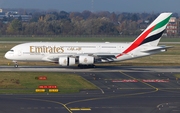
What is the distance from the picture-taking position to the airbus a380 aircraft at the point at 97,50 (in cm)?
5350

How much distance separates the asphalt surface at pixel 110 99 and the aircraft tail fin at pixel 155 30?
13547 millimetres

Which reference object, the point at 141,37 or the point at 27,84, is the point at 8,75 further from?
the point at 141,37

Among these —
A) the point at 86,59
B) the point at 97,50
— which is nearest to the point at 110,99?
the point at 86,59

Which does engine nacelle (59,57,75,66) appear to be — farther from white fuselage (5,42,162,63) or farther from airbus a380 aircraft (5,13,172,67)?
white fuselage (5,42,162,63)

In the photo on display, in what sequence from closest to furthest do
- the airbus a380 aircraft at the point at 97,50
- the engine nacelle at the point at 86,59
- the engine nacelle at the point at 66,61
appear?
the engine nacelle at the point at 66,61 → the engine nacelle at the point at 86,59 → the airbus a380 aircraft at the point at 97,50

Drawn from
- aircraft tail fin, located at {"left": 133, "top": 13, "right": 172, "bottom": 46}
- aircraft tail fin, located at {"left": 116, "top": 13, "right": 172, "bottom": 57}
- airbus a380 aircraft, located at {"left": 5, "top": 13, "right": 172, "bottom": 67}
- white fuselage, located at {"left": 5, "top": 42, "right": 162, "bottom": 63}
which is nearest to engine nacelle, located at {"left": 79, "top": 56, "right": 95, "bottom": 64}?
airbus a380 aircraft, located at {"left": 5, "top": 13, "right": 172, "bottom": 67}

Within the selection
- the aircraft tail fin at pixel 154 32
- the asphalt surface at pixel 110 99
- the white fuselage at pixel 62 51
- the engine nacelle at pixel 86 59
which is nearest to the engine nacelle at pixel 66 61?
the engine nacelle at pixel 86 59

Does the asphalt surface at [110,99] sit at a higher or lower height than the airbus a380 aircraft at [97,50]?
lower

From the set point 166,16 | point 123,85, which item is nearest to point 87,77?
point 123,85

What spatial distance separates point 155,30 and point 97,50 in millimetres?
11909

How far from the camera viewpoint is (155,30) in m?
53.7

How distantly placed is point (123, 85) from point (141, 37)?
59.9 ft

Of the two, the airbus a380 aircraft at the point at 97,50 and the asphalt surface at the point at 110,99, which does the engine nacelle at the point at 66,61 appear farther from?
the asphalt surface at the point at 110,99

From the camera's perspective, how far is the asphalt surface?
2706 centimetres
